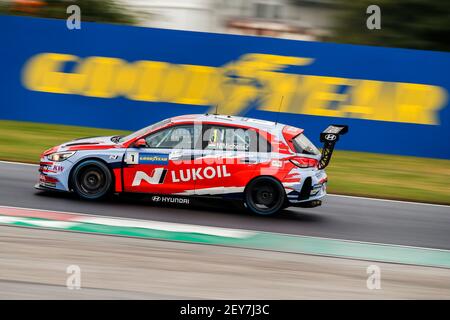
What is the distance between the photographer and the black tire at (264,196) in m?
11.7

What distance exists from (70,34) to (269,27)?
51.0 feet

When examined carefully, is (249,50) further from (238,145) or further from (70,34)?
(238,145)

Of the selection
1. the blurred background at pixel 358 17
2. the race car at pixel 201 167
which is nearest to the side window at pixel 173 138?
the race car at pixel 201 167

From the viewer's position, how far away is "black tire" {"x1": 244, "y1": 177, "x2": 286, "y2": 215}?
1170 cm

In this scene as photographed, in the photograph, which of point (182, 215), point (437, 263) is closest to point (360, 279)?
point (437, 263)

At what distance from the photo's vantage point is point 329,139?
11.7 meters

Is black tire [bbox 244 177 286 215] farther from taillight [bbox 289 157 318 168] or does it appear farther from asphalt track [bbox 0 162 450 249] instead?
taillight [bbox 289 157 318 168]

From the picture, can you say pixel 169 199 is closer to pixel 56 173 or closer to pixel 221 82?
pixel 56 173

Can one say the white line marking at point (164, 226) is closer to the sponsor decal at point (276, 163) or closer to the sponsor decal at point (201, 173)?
the sponsor decal at point (201, 173)

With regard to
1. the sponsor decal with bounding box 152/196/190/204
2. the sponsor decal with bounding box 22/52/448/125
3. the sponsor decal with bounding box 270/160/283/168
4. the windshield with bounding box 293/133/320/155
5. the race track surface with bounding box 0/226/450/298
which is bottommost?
the race track surface with bounding box 0/226/450/298

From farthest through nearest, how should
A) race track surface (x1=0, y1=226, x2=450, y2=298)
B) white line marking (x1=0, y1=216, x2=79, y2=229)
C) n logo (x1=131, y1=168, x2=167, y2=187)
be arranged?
n logo (x1=131, y1=168, x2=167, y2=187) < white line marking (x1=0, y1=216, x2=79, y2=229) < race track surface (x1=0, y1=226, x2=450, y2=298)

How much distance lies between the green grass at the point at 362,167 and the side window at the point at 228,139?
357 cm

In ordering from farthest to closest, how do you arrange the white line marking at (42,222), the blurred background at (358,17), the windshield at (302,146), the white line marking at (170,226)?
the blurred background at (358,17) → the windshield at (302,146) → the white line marking at (170,226) → the white line marking at (42,222)

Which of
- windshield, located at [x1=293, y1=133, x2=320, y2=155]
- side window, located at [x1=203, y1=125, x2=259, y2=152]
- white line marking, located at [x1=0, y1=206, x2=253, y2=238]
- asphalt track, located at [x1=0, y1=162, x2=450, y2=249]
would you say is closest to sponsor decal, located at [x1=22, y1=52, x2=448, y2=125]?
asphalt track, located at [x1=0, y1=162, x2=450, y2=249]
